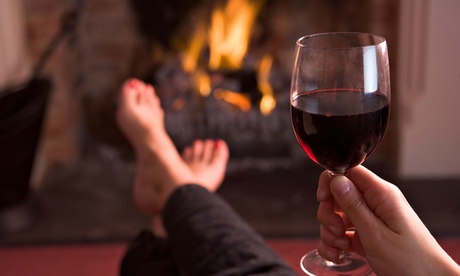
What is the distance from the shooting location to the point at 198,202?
1.36 metres

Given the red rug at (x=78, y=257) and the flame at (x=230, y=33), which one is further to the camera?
the flame at (x=230, y=33)

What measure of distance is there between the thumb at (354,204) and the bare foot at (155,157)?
757mm

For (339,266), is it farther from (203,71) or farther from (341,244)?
(203,71)

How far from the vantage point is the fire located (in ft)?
8.03

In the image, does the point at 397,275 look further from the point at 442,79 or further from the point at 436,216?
the point at 442,79

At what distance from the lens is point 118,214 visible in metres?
2.22

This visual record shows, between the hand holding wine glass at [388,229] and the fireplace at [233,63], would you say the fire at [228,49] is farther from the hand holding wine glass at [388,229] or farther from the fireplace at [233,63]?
the hand holding wine glass at [388,229]

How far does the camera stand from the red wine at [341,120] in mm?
825

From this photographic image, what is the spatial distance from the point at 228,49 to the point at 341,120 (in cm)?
168

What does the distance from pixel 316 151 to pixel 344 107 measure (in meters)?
0.07

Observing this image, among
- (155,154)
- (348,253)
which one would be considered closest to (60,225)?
(155,154)

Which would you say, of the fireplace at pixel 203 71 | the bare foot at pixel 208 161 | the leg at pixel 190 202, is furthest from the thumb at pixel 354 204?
the fireplace at pixel 203 71

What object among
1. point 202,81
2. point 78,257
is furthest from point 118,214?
point 202,81

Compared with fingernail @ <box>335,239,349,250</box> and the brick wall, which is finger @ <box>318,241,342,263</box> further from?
the brick wall
